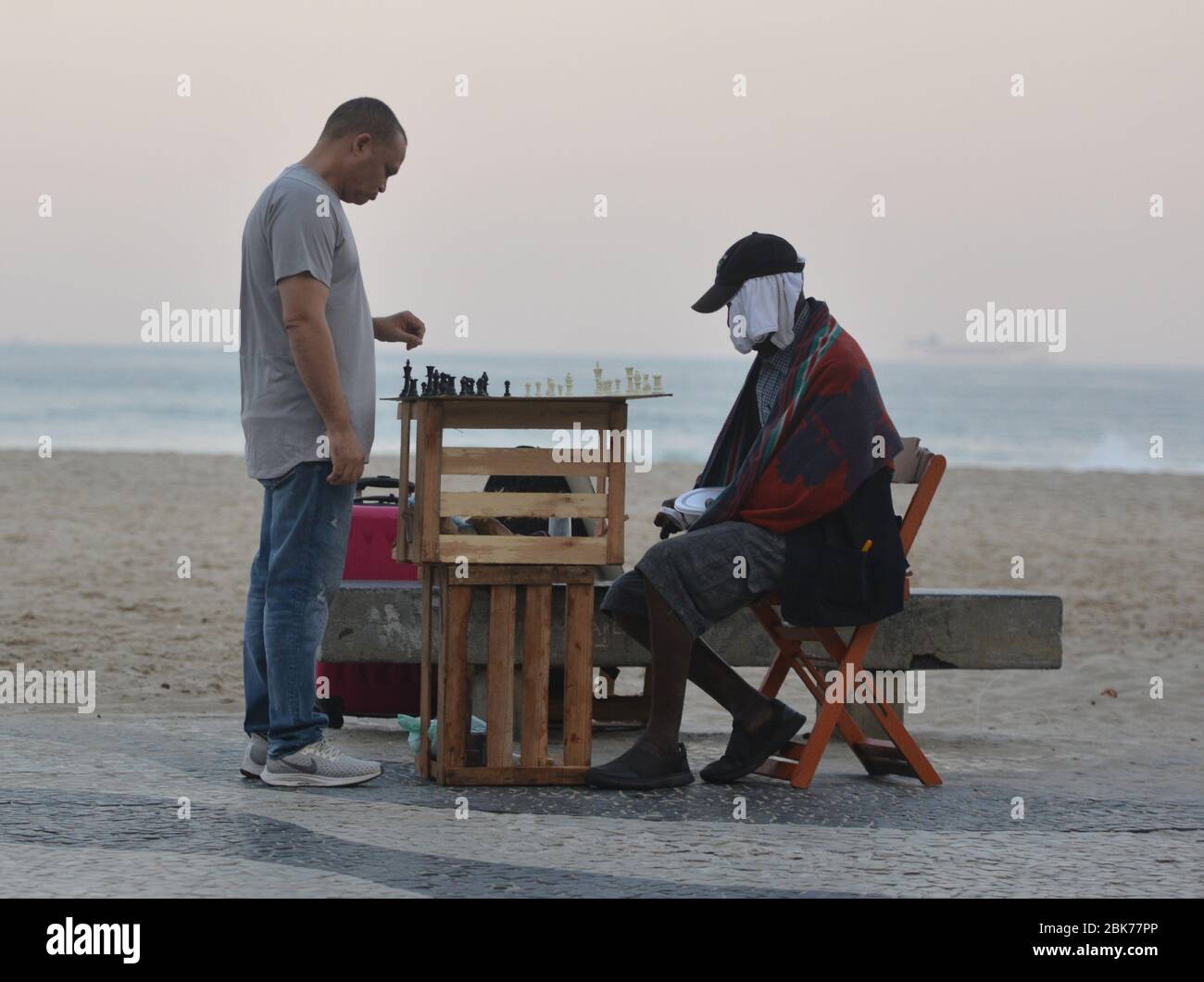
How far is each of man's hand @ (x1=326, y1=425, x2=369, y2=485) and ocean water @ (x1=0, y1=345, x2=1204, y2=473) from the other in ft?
61.7

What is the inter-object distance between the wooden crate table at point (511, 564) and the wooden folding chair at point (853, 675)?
62cm

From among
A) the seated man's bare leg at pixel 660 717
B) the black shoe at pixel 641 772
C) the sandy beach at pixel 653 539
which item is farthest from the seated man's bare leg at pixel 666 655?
the sandy beach at pixel 653 539

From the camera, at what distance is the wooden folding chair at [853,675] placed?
203 inches

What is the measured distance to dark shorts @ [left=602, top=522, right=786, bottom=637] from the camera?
4.93 metres

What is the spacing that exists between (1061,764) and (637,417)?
132 feet

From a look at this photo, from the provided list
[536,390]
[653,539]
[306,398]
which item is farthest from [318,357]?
[653,539]

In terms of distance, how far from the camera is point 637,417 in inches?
1815

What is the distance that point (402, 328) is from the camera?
539 cm

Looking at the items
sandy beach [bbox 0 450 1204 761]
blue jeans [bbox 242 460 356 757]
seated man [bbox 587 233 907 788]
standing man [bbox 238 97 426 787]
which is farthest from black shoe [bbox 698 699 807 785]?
sandy beach [bbox 0 450 1204 761]

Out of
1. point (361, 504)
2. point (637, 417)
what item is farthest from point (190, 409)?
point (361, 504)

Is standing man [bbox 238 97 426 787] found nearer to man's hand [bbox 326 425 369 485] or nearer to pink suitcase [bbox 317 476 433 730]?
man's hand [bbox 326 425 369 485]

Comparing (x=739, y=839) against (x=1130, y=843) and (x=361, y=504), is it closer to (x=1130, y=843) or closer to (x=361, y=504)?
(x=1130, y=843)

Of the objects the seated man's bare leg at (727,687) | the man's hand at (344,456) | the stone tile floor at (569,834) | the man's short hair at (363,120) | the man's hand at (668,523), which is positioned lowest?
the stone tile floor at (569,834)

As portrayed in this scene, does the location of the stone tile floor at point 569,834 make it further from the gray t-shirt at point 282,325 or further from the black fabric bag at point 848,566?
the gray t-shirt at point 282,325
